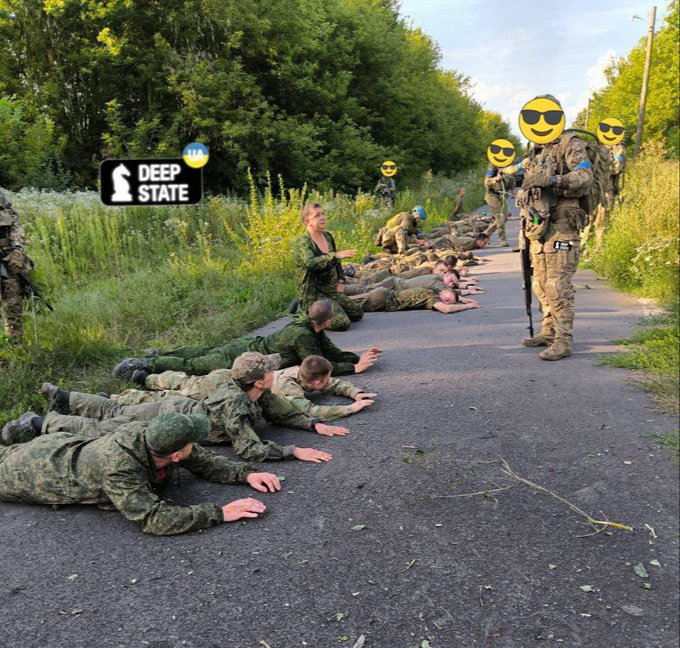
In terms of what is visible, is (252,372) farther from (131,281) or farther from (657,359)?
(131,281)

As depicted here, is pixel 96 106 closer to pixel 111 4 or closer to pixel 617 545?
pixel 111 4

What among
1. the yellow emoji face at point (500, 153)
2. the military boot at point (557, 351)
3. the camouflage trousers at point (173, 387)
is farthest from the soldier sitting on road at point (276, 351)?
the yellow emoji face at point (500, 153)

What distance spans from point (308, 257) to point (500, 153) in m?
10.0

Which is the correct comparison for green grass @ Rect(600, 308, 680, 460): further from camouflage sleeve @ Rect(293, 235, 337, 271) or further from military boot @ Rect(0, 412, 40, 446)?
military boot @ Rect(0, 412, 40, 446)

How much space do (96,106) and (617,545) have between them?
62.9ft

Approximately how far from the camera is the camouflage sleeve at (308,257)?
23.0 feet

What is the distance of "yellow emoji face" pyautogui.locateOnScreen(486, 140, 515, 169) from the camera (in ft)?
48.8

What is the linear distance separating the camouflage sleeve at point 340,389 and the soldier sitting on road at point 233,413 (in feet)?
1.98

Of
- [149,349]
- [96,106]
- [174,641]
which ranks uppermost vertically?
[96,106]

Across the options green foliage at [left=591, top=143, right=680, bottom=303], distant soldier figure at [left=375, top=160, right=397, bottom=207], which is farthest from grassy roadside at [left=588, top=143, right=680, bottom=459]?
distant soldier figure at [left=375, top=160, right=397, bottom=207]

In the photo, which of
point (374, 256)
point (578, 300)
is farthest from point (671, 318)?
point (374, 256)

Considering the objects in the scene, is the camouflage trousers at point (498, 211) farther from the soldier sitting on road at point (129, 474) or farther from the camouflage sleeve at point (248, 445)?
the soldier sitting on road at point (129, 474)

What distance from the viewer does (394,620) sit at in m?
2.37

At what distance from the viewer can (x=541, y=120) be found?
5.79 meters
